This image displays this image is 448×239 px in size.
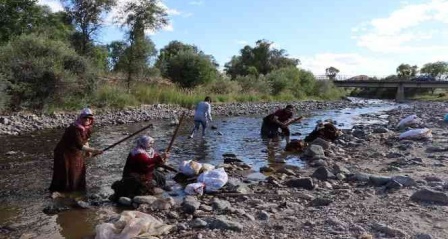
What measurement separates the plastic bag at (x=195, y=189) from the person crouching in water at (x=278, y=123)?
8211 millimetres

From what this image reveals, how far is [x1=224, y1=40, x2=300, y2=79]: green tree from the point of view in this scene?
3275 inches

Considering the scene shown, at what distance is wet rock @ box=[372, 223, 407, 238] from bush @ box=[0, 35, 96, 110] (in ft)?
63.9

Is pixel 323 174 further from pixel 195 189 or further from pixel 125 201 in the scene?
pixel 125 201

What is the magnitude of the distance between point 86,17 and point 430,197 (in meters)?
30.7

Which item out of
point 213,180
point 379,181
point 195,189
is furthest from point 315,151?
point 195,189

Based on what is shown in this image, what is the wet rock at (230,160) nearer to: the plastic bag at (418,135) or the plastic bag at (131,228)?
the plastic bag at (131,228)

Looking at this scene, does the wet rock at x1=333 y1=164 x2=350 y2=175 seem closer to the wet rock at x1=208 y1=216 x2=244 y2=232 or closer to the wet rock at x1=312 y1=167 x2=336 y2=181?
the wet rock at x1=312 y1=167 x2=336 y2=181

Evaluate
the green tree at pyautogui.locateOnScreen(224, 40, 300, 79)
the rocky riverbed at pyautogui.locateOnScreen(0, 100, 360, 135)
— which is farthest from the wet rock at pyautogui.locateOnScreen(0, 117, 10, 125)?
the green tree at pyautogui.locateOnScreen(224, 40, 300, 79)

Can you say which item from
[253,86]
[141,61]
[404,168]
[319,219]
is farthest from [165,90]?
[319,219]

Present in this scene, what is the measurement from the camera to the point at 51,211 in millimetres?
7750

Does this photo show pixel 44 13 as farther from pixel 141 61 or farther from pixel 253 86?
pixel 253 86

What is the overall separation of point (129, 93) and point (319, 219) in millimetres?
27035

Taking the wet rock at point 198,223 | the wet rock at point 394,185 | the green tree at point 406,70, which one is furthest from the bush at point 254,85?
the green tree at point 406,70

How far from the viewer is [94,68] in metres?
26.9
